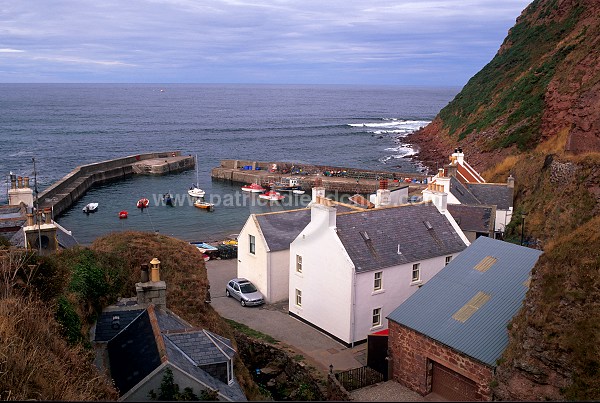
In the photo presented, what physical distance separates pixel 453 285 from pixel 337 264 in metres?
Answer: 6.16

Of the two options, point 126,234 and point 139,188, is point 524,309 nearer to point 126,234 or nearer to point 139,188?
point 126,234

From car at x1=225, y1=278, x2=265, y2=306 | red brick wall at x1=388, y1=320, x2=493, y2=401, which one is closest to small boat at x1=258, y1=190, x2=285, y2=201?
car at x1=225, y1=278, x2=265, y2=306

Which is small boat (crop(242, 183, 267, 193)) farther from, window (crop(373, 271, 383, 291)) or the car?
window (crop(373, 271, 383, 291))

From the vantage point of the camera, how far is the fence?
20.0 metres

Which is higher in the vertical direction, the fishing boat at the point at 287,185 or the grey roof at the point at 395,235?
the grey roof at the point at 395,235

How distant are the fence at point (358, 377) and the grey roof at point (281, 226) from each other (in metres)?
10.6

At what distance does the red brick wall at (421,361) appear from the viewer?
1702 centimetres

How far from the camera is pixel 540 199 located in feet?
129

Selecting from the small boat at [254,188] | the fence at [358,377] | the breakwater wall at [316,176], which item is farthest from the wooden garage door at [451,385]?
the small boat at [254,188]

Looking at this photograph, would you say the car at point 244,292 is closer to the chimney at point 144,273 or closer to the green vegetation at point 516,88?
the chimney at point 144,273

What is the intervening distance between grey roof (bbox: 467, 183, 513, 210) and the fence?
22.4 meters

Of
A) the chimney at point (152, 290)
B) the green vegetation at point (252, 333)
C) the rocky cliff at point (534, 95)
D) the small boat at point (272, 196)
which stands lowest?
the small boat at point (272, 196)

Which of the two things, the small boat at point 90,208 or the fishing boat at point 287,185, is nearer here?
the small boat at point 90,208

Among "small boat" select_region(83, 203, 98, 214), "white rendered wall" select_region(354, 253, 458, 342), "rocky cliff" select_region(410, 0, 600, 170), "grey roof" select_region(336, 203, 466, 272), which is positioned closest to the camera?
"white rendered wall" select_region(354, 253, 458, 342)
